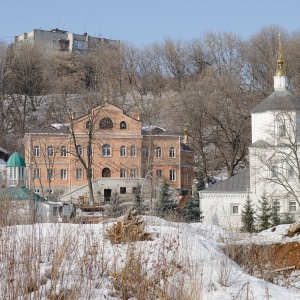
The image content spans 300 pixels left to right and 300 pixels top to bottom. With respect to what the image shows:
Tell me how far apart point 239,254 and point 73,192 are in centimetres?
3352

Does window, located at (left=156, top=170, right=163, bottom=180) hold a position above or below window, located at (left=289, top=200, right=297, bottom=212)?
above

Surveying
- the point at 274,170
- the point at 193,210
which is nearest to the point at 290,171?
the point at 274,170

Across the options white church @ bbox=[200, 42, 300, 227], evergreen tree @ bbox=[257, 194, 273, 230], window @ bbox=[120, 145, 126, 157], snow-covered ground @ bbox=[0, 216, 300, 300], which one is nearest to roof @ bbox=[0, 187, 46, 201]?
snow-covered ground @ bbox=[0, 216, 300, 300]

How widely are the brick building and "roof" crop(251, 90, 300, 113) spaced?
10.9 metres

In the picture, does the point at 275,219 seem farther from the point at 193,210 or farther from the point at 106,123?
the point at 106,123

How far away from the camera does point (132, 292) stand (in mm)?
7973

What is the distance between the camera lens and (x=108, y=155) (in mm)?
47562

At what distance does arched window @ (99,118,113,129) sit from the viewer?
46906 millimetres

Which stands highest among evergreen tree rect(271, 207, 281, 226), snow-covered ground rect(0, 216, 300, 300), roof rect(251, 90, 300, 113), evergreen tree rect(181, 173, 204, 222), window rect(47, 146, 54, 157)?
roof rect(251, 90, 300, 113)

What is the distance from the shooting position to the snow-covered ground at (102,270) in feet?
24.3

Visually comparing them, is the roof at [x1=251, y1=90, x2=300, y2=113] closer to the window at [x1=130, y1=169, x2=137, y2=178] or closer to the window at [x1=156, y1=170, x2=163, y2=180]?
the window at [x1=156, y1=170, x2=163, y2=180]

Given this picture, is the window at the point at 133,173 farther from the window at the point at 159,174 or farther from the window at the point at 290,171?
the window at the point at 290,171

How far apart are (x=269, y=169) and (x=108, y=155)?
15495mm

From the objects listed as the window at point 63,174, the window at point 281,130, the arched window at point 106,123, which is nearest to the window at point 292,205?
Answer: the window at point 281,130
